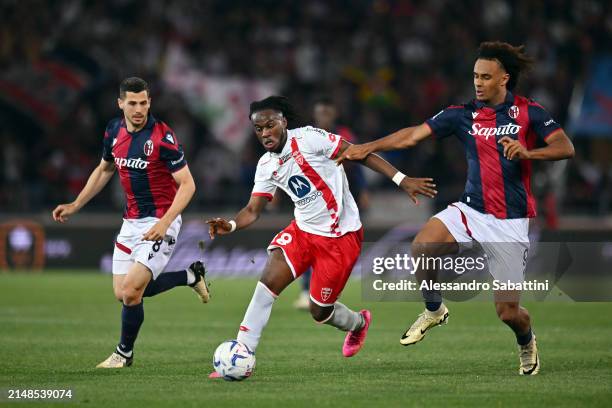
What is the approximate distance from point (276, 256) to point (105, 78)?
14787mm

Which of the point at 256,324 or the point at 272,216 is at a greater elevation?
the point at 256,324

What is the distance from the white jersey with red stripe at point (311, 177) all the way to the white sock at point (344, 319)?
69 cm

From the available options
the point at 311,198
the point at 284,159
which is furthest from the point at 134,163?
the point at 311,198

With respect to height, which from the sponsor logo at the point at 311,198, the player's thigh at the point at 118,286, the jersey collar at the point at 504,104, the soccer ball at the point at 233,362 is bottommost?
the soccer ball at the point at 233,362

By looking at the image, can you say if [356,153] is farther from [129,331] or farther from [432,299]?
[129,331]

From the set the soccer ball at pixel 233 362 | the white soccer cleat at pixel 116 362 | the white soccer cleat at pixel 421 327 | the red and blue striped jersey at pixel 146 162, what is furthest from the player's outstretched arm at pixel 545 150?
the white soccer cleat at pixel 116 362

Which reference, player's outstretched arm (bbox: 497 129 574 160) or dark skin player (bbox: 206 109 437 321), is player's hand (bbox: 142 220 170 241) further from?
player's outstretched arm (bbox: 497 129 574 160)

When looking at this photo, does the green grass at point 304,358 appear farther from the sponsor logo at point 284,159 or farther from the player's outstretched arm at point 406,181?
the sponsor logo at point 284,159

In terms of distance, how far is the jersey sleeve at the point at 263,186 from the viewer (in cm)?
947

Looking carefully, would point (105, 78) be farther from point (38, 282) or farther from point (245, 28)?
point (38, 282)

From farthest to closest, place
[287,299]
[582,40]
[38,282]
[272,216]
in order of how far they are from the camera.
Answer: [582,40] → [272,216] → [38,282] → [287,299]

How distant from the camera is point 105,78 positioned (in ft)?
76.1

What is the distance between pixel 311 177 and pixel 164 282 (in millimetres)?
2147

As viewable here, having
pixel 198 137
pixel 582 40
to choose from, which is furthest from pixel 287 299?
pixel 582 40
